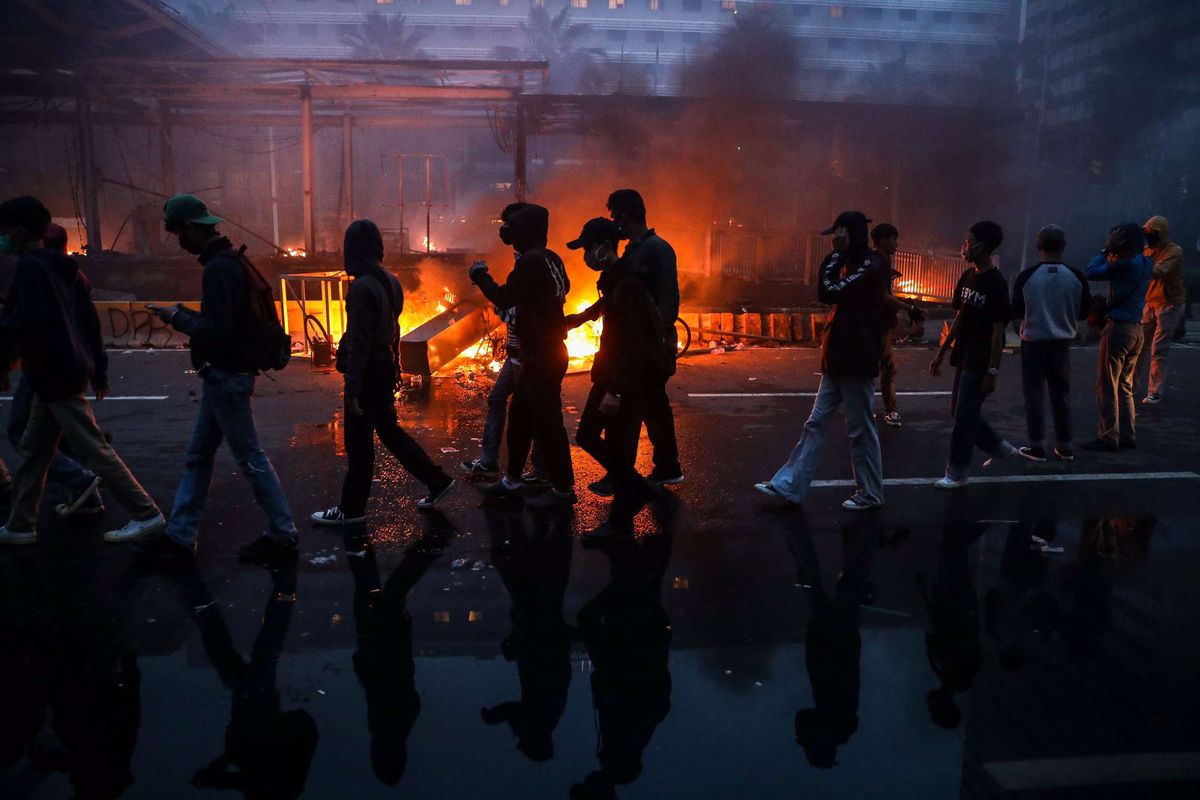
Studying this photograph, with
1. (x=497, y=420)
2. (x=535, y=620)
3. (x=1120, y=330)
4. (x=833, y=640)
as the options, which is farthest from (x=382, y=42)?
(x=833, y=640)

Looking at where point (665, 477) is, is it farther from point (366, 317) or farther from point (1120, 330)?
point (1120, 330)

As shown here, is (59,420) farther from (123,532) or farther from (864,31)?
(864,31)

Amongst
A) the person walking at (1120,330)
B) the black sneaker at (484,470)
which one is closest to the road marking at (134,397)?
the black sneaker at (484,470)

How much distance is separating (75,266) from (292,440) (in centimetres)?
302

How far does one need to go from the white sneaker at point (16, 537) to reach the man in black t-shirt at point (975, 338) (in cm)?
571

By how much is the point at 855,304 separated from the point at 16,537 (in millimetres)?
4995

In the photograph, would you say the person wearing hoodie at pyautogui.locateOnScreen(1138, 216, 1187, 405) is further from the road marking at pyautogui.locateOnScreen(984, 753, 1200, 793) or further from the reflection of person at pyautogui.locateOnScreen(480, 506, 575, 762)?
the reflection of person at pyautogui.locateOnScreen(480, 506, 575, 762)

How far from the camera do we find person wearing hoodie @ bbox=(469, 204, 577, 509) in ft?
16.6

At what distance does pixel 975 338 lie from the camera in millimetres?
5746

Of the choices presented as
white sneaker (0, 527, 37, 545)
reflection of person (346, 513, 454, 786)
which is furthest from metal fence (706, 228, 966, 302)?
white sneaker (0, 527, 37, 545)

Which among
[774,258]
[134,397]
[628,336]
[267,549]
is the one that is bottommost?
[267,549]

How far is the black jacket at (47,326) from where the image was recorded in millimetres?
4344

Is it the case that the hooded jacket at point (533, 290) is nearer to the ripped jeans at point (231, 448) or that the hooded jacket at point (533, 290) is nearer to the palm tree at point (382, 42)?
the ripped jeans at point (231, 448)

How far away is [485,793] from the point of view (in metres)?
2.65
